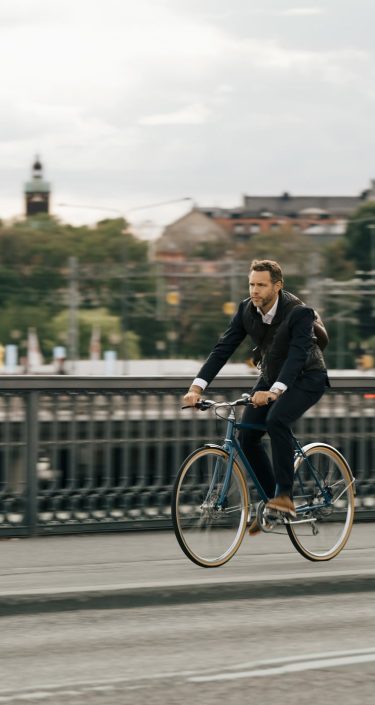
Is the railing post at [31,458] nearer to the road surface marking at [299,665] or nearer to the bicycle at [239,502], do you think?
the bicycle at [239,502]

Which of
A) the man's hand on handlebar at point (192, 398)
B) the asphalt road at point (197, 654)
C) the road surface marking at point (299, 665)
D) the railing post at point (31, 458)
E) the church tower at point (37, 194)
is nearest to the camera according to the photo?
the asphalt road at point (197, 654)

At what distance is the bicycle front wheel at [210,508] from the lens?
24.0ft

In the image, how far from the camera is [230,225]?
519ft

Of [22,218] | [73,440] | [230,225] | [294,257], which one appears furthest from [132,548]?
[230,225]

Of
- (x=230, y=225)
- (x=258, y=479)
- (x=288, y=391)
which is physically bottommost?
(x=258, y=479)

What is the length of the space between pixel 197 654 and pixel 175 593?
48.9 inches

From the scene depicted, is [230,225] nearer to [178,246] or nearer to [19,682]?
[178,246]

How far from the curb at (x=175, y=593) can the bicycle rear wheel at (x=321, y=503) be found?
0.89 meters

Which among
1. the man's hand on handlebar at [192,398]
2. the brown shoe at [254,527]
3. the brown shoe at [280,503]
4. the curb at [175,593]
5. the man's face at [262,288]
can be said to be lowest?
the curb at [175,593]

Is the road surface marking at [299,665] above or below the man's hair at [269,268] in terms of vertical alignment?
below

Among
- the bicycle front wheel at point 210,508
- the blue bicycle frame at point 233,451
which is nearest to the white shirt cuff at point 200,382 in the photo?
Result: the blue bicycle frame at point 233,451

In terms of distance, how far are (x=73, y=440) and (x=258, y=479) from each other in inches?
74.2

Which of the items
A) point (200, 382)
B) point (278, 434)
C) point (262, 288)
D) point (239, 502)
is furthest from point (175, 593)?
point (262, 288)

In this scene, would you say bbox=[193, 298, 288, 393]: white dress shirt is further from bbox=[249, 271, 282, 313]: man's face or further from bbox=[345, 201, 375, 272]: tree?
bbox=[345, 201, 375, 272]: tree
